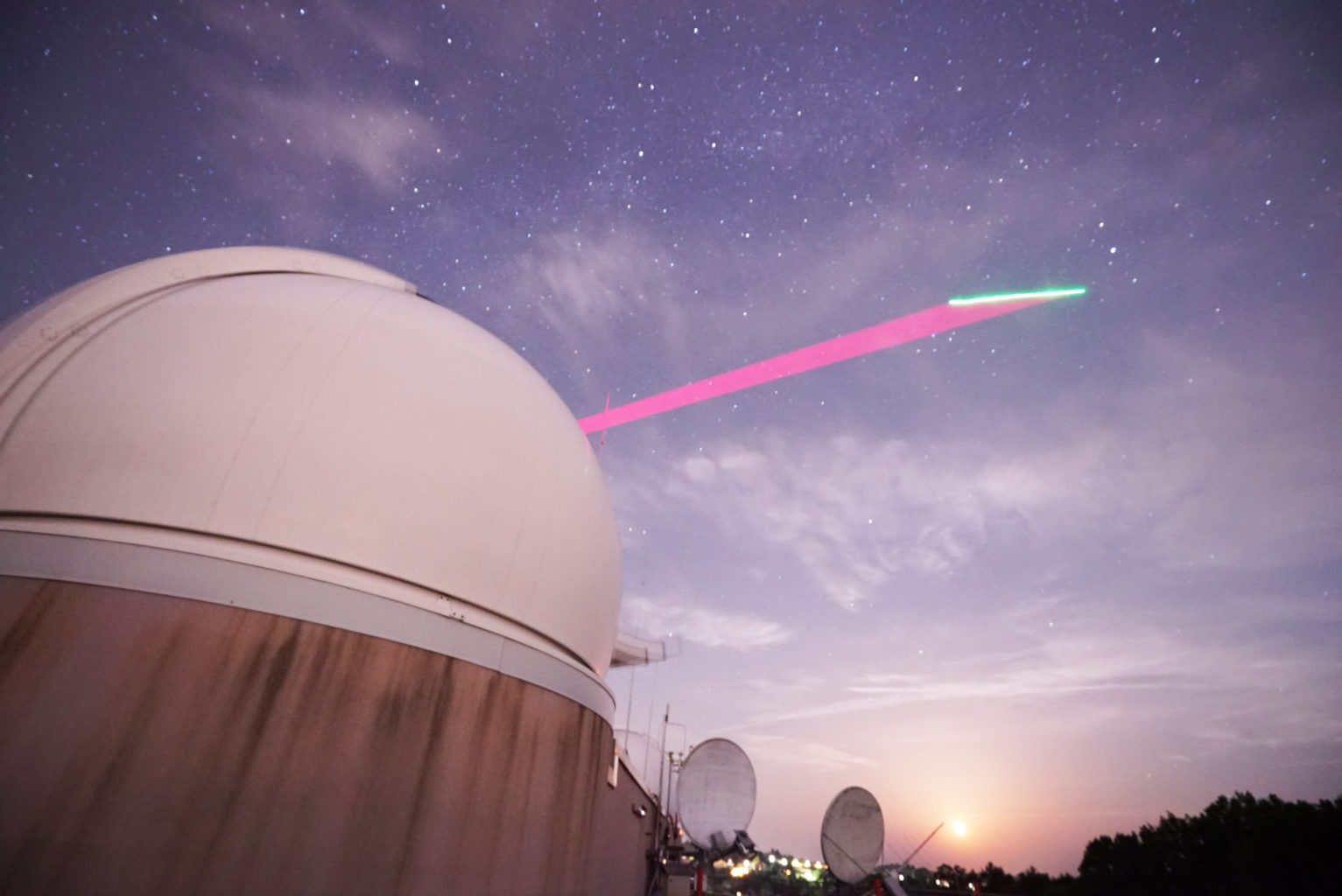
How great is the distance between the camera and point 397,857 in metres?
4.42

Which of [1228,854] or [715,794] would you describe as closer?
[715,794]

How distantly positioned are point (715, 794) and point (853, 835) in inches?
134

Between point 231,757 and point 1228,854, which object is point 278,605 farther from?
point 1228,854

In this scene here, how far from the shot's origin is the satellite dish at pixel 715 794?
15016 millimetres

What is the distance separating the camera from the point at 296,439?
5.02 meters

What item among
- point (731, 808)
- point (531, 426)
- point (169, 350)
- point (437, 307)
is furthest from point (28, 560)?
point (731, 808)

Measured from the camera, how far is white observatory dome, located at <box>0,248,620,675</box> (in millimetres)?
4738

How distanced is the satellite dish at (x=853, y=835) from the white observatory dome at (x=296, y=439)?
11.3 meters

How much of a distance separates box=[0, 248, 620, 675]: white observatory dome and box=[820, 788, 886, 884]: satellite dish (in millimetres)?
11262

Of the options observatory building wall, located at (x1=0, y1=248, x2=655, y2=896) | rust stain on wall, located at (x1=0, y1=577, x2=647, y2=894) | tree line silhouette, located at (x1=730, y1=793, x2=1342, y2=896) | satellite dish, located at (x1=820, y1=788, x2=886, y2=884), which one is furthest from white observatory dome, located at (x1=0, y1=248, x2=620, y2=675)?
tree line silhouette, located at (x1=730, y1=793, x2=1342, y2=896)

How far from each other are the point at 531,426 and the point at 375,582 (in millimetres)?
2376

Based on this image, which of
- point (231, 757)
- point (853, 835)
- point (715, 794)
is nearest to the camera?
point (231, 757)

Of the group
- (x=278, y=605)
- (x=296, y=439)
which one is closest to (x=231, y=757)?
(x=278, y=605)

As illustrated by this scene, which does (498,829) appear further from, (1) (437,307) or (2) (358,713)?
(1) (437,307)
